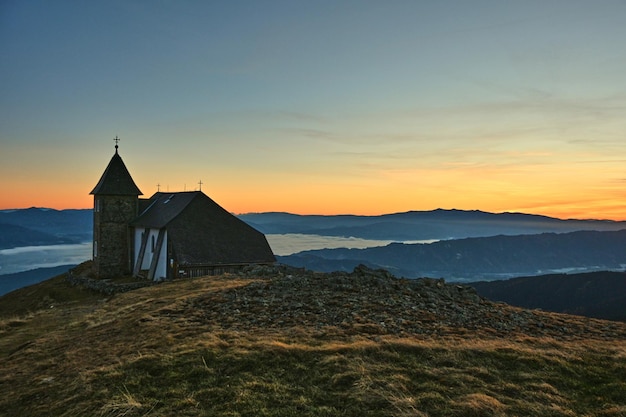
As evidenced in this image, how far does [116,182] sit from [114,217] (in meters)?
4.34

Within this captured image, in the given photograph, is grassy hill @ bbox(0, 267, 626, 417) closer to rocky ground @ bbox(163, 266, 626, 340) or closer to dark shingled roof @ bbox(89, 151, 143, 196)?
rocky ground @ bbox(163, 266, 626, 340)

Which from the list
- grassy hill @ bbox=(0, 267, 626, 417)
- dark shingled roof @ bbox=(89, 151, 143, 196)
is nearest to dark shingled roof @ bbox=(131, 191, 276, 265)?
dark shingled roof @ bbox=(89, 151, 143, 196)

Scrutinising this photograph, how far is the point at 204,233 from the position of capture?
43125 millimetres

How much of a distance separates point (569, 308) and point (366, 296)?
177863mm

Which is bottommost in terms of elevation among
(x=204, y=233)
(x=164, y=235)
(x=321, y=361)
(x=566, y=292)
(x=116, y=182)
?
(x=566, y=292)

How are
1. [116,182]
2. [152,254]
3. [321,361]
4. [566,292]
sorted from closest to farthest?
[321,361] < [152,254] < [116,182] < [566,292]

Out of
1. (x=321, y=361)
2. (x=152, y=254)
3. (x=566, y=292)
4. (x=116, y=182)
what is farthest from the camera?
(x=566, y=292)

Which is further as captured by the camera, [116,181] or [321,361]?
[116,181]

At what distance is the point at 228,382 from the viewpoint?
32.3 ft

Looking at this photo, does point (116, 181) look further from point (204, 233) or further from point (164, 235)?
point (204, 233)

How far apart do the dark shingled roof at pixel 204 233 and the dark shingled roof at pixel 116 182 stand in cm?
417

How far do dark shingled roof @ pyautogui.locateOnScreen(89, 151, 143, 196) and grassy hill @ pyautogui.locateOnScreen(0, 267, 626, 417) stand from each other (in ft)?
114

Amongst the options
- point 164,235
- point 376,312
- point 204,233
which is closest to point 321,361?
point 376,312

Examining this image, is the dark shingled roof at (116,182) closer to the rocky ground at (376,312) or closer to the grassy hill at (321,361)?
the grassy hill at (321,361)
